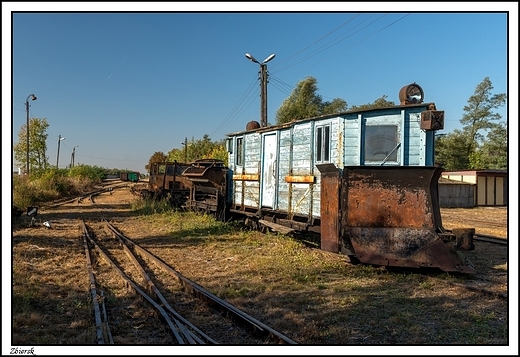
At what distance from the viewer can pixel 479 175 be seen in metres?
30.0

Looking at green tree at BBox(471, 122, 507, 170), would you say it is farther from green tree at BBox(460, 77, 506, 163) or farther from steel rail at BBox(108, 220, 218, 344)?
steel rail at BBox(108, 220, 218, 344)

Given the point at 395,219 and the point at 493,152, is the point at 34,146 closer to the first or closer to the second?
the point at 395,219

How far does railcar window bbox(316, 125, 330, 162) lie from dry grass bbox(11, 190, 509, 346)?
225cm

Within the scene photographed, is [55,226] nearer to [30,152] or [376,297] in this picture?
[376,297]

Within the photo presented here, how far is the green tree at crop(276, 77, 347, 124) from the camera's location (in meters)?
42.9

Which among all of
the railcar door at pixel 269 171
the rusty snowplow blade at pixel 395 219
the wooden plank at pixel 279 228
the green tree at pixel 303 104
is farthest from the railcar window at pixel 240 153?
the green tree at pixel 303 104

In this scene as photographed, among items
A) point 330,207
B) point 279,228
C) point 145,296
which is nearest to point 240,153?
point 279,228

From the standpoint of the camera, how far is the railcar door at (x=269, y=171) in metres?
11.6

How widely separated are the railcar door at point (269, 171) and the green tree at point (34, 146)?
24308mm

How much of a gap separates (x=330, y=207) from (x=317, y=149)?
195 centimetres

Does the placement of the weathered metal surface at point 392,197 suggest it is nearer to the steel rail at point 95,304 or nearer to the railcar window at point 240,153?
the steel rail at point 95,304

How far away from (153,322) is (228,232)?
25.7 ft

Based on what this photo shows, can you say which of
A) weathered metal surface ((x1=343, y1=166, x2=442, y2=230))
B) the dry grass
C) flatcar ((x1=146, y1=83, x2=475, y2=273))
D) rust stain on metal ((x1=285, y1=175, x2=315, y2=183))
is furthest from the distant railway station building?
weathered metal surface ((x1=343, y1=166, x2=442, y2=230))

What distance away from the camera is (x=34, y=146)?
31625mm
